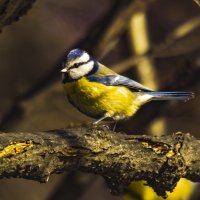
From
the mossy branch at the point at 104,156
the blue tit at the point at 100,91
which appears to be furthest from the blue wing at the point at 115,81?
the mossy branch at the point at 104,156

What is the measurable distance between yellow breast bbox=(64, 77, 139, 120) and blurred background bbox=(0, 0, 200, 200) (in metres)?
0.13

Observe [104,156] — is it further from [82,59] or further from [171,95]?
[171,95]

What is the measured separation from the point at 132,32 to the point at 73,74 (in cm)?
64

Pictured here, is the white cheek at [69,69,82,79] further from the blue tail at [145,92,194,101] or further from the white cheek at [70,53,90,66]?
the blue tail at [145,92,194,101]

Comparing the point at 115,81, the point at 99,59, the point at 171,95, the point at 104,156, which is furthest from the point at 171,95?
the point at 104,156

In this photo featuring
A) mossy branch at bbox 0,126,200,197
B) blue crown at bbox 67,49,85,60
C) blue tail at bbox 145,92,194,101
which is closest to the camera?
mossy branch at bbox 0,126,200,197

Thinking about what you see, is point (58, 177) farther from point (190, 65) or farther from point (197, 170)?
point (197, 170)

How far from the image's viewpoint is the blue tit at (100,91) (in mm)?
3377

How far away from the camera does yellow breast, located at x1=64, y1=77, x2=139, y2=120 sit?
11.1 feet

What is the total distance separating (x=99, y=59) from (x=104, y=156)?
133cm

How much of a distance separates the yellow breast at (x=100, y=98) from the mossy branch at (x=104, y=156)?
812 millimetres

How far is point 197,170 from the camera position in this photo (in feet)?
8.68

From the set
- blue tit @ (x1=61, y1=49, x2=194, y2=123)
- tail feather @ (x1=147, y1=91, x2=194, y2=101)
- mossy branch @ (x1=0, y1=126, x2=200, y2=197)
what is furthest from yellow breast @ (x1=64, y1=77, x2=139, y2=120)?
mossy branch @ (x1=0, y1=126, x2=200, y2=197)

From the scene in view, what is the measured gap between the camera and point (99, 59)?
145 inches
